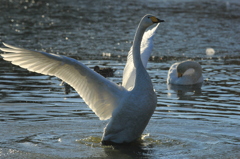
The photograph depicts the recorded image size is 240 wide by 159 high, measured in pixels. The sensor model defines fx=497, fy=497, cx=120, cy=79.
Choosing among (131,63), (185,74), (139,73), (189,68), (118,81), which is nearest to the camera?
(139,73)

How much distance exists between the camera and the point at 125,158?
7.29m

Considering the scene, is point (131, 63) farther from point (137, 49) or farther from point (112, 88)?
point (112, 88)

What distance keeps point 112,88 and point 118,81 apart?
517 centimetres

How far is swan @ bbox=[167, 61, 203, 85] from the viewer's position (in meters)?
13.2

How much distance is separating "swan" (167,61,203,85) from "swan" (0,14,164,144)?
5398 millimetres

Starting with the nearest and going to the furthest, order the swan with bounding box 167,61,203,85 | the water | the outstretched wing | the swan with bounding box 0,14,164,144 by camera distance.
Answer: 1. the swan with bounding box 0,14,164,144
2. the water
3. the outstretched wing
4. the swan with bounding box 167,61,203,85

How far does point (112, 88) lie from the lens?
7.77 meters

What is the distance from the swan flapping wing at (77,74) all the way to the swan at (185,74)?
5.38 m

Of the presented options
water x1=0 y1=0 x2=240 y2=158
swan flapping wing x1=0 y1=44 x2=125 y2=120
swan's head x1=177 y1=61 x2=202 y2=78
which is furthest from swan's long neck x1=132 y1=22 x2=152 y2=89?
swan's head x1=177 y1=61 x2=202 y2=78

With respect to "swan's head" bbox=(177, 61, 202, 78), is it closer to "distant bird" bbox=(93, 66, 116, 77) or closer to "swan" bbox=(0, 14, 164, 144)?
"distant bird" bbox=(93, 66, 116, 77)

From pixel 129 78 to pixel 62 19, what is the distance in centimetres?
1765

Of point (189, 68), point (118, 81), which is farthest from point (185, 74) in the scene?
point (118, 81)

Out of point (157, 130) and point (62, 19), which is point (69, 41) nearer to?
point (62, 19)

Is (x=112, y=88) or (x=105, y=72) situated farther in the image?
(x=105, y=72)
